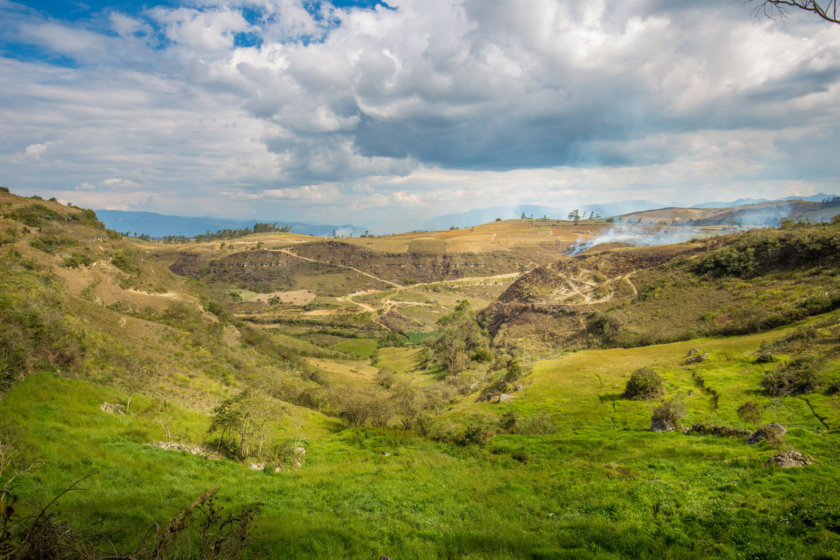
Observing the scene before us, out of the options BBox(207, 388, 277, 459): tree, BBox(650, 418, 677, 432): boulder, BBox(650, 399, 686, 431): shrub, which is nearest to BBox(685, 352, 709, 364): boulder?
BBox(650, 399, 686, 431): shrub

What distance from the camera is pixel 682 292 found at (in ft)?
156

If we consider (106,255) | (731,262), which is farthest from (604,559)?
(106,255)

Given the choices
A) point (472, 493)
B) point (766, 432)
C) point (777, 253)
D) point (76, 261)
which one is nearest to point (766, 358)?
point (766, 432)

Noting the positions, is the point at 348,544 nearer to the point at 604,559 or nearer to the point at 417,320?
the point at 604,559

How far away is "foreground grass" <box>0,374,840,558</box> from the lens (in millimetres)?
9914

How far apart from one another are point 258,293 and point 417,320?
247 feet

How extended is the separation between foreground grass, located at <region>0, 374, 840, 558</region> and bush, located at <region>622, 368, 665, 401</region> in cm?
576

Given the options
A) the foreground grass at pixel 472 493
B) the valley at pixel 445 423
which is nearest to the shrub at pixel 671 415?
the valley at pixel 445 423

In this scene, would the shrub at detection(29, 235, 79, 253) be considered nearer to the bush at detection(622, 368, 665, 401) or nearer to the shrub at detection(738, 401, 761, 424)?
the bush at detection(622, 368, 665, 401)

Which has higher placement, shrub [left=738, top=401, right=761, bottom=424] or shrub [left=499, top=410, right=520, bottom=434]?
shrub [left=738, top=401, right=761, bottom=424]

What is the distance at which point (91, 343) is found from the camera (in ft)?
85.8

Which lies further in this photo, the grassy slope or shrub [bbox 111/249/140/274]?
shrub [bbox 111/249/140/274]

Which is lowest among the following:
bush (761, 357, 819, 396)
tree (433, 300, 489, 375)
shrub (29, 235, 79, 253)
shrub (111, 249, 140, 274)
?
tree (433, 300, 489, 375)

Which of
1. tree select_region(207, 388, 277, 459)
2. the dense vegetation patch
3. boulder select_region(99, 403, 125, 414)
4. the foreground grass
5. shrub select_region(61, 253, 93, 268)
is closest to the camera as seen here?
the foreground grass
